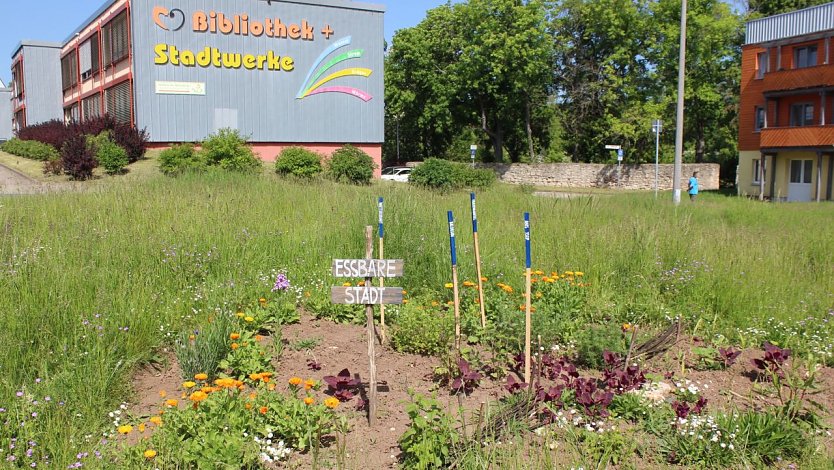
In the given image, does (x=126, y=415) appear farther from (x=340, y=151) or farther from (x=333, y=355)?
(x=340, y=151)

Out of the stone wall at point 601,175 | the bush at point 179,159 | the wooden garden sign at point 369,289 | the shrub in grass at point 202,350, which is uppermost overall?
the bush at point 179,159

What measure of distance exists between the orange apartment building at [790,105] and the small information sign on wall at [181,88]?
27004mm

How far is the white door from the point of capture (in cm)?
3628

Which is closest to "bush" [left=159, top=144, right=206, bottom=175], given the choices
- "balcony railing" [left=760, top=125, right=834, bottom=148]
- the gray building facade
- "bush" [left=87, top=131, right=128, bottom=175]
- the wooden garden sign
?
"bush" [left=87, top=131, right=128, bottom=175]

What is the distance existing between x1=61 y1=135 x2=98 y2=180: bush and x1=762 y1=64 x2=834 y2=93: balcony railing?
3243cm

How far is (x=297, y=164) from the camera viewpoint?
28.4 m

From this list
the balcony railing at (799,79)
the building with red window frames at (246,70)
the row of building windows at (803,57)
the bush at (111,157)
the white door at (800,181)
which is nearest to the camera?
the bush at (111,157)

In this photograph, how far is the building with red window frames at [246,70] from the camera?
30406 mm

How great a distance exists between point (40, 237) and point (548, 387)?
5609mm

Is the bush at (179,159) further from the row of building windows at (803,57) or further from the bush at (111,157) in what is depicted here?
the row of building windows at (803,57)

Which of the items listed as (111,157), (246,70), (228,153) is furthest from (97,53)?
(228,153)

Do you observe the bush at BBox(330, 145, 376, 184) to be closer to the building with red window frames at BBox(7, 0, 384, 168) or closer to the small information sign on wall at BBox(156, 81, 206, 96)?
the building with red window frames at BBox(7, 0, 384, 168)

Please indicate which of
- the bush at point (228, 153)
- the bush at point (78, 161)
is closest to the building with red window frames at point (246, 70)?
the bush at point (228, 153)

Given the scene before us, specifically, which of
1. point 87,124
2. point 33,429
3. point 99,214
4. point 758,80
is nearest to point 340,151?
point 87,124
